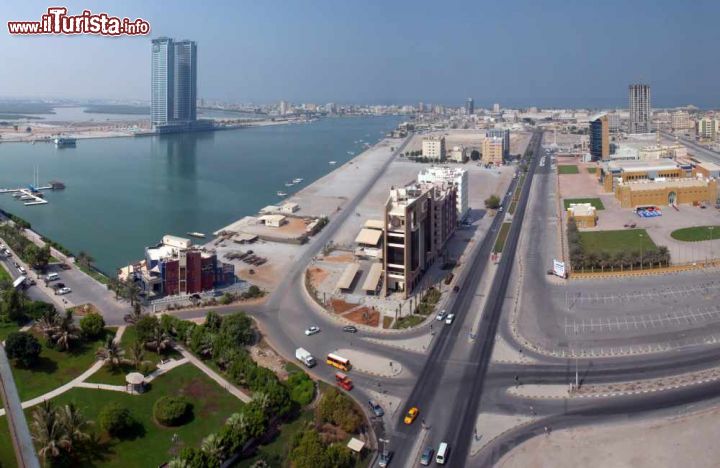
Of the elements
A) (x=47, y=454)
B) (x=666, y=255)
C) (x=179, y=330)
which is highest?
(x=666, y=255)

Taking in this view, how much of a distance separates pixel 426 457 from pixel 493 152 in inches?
A: 1241

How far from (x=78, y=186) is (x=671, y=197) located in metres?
27.4

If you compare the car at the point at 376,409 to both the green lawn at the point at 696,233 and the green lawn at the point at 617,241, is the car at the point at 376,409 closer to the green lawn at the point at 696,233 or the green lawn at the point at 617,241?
the green lawn at the point at 617,241

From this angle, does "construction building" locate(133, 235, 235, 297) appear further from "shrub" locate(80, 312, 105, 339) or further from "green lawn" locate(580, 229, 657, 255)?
"green lawn" locate(580, 229, 657, 255)

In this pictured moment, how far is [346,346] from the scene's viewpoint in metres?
11.3

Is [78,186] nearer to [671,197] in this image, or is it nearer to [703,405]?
[671,197]

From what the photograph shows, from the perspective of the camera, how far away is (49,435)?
7613 mm

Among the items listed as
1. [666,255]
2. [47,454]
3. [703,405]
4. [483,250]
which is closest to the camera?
[47,454]

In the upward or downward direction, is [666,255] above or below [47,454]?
above

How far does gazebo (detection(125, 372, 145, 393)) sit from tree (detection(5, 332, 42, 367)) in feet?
6.27

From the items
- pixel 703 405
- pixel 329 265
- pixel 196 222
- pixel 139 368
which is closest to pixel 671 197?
pixel 329 265

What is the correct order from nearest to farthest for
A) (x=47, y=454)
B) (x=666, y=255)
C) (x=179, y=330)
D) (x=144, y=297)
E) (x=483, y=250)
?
(x=47, y=454) < (x=179, y=330) < (x=144, y=297) < (x=666, y=255) < (x=483, y=250)

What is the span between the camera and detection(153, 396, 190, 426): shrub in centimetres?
844

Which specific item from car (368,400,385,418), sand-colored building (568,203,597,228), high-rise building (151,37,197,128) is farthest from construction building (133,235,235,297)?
high-rise building (151,37,197,128)
